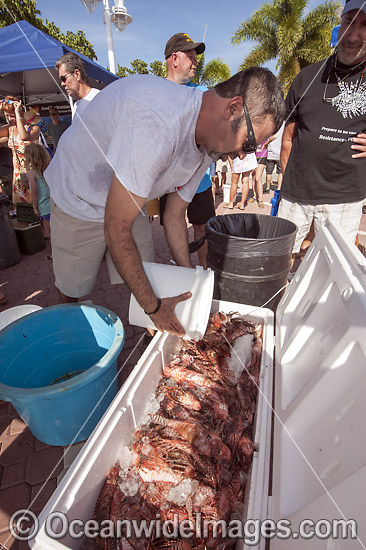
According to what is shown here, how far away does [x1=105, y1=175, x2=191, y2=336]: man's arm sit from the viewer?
1.30m

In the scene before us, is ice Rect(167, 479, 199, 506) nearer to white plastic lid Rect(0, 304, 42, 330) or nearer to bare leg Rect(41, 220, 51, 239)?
Result: white plastic lid Rect(0, 304, 42, 330)

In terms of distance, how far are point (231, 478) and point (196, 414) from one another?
0.38m

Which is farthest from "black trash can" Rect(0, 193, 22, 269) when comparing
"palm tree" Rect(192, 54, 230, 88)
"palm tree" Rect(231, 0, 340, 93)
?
"palm tree" Rect(192, 54, 230, 88)

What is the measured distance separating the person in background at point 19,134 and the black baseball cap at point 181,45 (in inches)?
117

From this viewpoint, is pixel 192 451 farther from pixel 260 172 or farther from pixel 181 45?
pixel 260 172

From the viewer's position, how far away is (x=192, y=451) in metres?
1.51

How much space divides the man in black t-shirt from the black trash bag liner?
1.30 ft

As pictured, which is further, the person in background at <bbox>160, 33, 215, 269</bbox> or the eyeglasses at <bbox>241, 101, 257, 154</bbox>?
the person in background at <bbox>160, 33, 215, 269</bbox>

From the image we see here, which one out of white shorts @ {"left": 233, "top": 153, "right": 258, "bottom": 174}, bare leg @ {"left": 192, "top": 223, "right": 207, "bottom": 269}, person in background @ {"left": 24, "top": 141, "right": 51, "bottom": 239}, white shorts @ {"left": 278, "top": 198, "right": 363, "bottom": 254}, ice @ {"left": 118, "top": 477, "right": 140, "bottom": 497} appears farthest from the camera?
white shorts @ {"left": 233, "top": 153, "right": 258, "bottom": 174}

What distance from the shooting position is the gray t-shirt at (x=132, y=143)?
124 cm

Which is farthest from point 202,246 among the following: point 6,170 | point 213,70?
point 213,70

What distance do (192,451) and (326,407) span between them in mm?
783

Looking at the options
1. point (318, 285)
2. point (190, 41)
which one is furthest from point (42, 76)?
point (318, 285)

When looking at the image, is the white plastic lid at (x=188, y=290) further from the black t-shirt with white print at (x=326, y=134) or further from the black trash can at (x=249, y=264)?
the black t-shirt with white print at (x=326, y=134)
